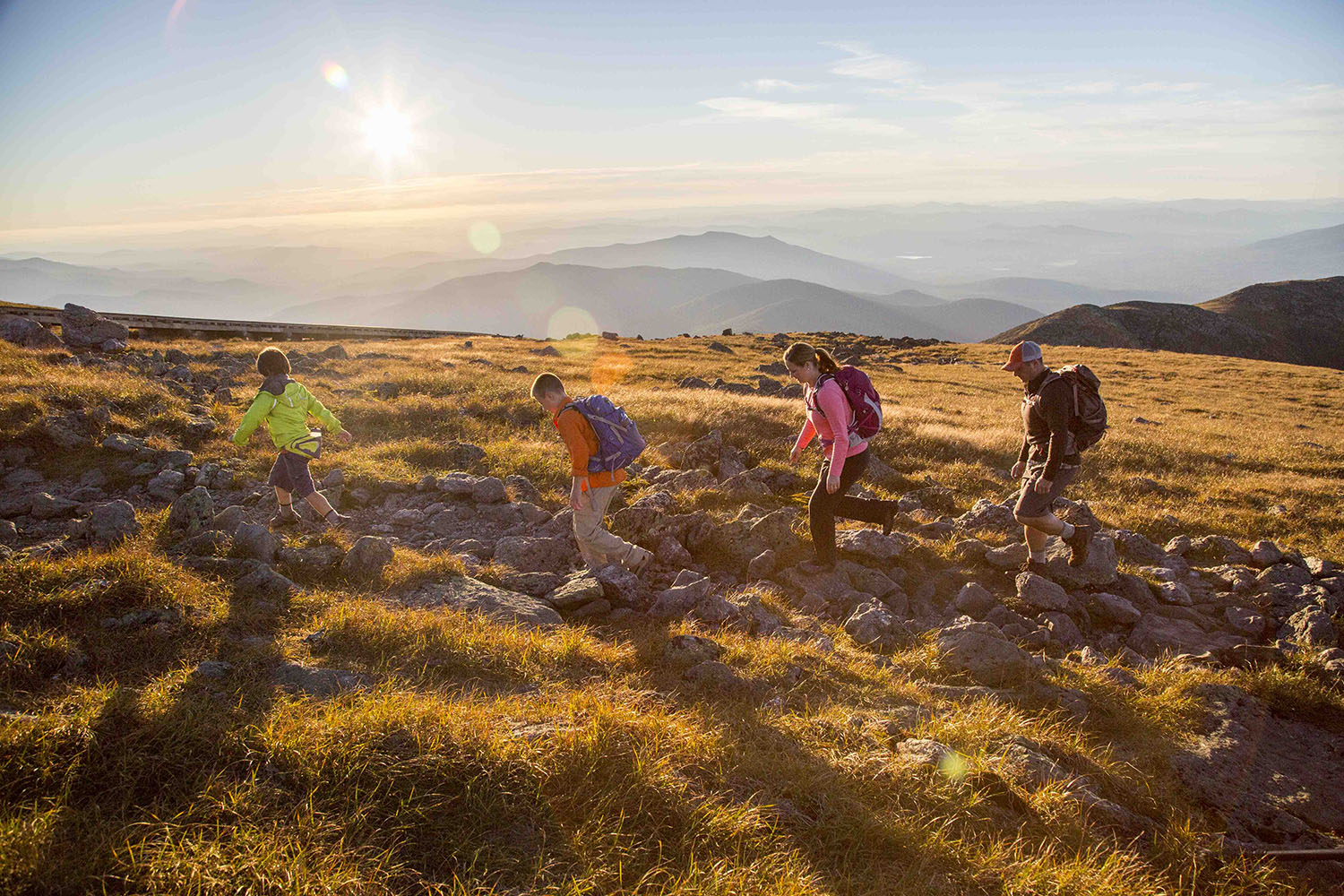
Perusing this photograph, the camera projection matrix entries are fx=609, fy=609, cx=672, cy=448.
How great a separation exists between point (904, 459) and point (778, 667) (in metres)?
9.10

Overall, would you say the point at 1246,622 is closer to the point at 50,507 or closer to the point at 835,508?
the point at 835,508

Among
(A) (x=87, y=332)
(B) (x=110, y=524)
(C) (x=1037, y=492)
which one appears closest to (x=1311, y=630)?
(C) (x=1037, y=492)

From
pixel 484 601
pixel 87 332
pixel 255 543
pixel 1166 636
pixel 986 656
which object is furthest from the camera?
pixel 87 332

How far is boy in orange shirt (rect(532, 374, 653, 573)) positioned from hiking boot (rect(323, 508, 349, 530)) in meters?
3.31

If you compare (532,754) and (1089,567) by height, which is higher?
(532,754)

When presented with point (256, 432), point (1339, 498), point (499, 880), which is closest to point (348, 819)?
point (499, 880)

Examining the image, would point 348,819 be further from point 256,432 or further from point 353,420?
point 353,420

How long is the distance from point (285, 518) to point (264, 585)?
7.71 ft

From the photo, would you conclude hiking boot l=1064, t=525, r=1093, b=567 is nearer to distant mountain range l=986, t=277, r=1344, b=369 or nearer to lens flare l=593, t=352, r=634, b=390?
lens flare l=593, t=352, r=634, b=390

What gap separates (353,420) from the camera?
1328cm

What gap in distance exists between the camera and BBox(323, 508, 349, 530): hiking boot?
7.99 m

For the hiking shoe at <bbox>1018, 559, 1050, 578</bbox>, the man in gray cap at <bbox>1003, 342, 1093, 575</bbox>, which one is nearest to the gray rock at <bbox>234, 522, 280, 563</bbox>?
the man in gray cap at <bbox>1003, 342, 1093, 575</bbox>

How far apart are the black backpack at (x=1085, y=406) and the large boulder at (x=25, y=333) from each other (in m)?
25.3

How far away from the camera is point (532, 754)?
363 centimetres
